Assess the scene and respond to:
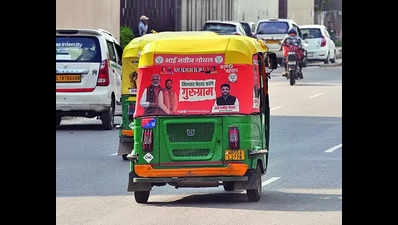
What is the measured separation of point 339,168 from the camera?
1859 cm

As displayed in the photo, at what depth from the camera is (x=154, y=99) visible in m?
14.3

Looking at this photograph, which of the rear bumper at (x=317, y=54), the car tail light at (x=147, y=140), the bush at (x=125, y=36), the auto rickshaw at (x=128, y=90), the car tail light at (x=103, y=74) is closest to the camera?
the car tail light at (x=147, y=140)

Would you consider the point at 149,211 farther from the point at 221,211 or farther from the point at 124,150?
the point at 124,150

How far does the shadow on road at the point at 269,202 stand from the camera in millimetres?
14031

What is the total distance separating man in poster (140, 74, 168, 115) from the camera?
14227 millimetres

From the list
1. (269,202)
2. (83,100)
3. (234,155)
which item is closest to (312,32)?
(83,100)

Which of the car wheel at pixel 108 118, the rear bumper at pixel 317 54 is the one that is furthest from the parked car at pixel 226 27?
the car wheel at pixel 108 118

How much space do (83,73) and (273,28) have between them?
29572 millimetres

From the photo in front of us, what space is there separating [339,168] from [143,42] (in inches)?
131

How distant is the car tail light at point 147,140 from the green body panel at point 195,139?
35 millimetres

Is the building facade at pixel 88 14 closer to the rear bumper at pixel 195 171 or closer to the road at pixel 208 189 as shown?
the road at pixel 208 189

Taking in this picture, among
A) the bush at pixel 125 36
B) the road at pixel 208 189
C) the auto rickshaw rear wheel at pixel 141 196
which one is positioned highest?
the bush at pixel 125 36

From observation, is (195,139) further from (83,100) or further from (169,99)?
(83,100)
